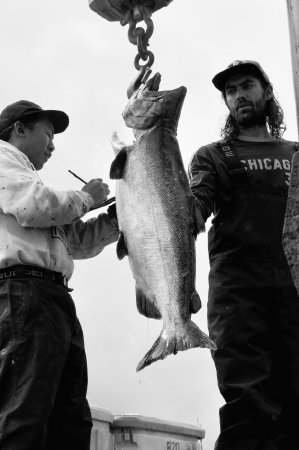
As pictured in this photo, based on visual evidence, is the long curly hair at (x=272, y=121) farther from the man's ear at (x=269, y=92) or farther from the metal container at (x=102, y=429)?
the metal container at (x=102, y=429)

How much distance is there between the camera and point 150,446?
22.0 ft

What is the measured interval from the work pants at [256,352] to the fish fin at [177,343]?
50cm

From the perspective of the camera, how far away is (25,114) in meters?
4.38

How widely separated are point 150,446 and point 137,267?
3.51m

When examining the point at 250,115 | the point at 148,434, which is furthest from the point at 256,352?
the point at 148,434

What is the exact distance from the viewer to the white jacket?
381 centimetres

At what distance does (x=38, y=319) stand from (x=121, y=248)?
0.55m

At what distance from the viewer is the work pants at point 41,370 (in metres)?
3.44

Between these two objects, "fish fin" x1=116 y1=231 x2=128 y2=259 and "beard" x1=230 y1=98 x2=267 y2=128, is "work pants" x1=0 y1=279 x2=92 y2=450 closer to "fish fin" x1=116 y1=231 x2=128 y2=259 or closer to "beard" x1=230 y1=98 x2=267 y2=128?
"fish fin" x1=116 y1=231 x2=128 y2=259

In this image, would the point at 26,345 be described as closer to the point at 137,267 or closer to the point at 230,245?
the point at 137,267

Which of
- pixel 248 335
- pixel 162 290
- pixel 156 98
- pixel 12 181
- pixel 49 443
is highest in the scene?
pixel 156 98

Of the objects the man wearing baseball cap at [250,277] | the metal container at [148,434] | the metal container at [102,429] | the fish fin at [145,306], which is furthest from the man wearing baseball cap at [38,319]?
the metal container at [148,434]

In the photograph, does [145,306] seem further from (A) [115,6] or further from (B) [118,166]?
(A) [115,6]

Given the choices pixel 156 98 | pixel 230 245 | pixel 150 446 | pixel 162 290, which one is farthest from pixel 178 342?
pixel 150 446
